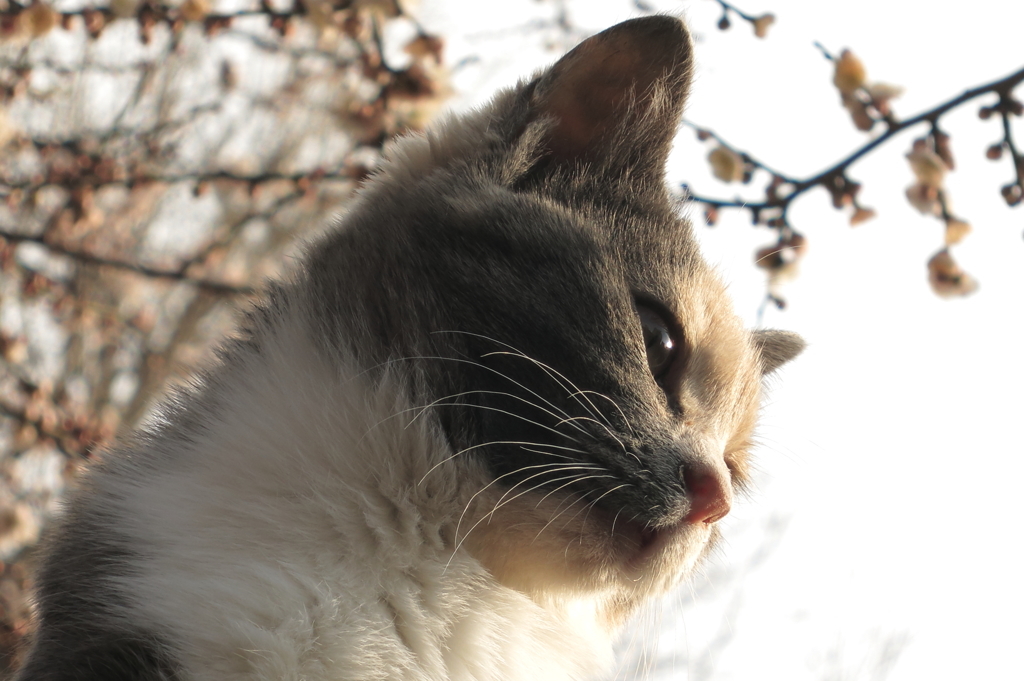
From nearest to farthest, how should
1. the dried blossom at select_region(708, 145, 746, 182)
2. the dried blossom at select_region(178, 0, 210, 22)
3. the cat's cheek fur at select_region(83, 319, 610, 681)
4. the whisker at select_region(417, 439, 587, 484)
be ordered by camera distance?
1. the cat's cheek fur at select_region(83, 319, 610, 681)
2. the whisker at select_region(417, 439, 587, 484)
3. the dried blossom at select_region(708, 145, 746, 182)
4. the dried blossom at select_region(178, 0, 210, 22)

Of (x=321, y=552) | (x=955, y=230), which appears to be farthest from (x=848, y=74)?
(x=321, y=552)

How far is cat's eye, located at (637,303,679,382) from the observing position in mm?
1459

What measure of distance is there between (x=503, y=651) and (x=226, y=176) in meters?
2.59

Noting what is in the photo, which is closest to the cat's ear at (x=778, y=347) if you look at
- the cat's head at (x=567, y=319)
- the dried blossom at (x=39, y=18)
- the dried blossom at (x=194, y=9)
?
the cat's head at (x=567, y=319)

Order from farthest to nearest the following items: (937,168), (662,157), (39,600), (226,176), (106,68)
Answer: (106,68)
(226,176)
(937,168)
(662,157)
(39,600)

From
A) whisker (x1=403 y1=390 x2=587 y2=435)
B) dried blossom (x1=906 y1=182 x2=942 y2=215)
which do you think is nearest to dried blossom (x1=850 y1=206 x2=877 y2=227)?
dried blossom (x1=906 y1=182 x2=942 y2=215)

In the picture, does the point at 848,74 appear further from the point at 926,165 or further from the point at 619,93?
the point at 619,93

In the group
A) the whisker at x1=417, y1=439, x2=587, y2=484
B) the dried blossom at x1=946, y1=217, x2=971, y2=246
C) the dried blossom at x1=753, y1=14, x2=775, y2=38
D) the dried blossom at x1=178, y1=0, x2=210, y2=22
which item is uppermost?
the dried blossom at x1=178, y1=0, x2=210, y2=22

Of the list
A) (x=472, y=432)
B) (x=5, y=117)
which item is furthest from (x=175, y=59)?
(x=472, y=432)

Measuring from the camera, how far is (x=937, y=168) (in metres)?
2.15

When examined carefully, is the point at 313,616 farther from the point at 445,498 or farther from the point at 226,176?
the point at 226,176

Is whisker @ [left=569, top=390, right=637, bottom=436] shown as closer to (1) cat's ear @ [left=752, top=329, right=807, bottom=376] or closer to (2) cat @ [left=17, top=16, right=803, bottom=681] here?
(2) cat @ [left=17, top=16, right=803, bottom=681]

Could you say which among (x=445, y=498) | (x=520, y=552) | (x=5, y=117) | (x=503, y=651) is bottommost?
(x=503, y=651)

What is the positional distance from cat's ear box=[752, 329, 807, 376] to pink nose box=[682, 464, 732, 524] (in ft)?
2.92
